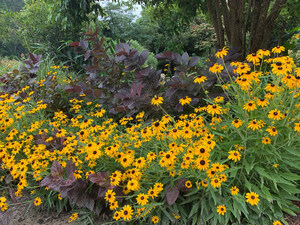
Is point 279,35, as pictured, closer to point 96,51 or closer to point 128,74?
point 128,74

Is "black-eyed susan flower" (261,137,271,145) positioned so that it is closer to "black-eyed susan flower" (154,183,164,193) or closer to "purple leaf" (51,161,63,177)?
"black-eyed susan flower" (154,183,164,193)

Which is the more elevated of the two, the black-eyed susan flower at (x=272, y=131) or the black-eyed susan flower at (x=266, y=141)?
the black-eyed susan flower at (x=272, y=131)

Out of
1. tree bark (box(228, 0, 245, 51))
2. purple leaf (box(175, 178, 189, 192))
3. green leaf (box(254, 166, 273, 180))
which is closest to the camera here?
green leaf (box(254, 166, 273, 180))

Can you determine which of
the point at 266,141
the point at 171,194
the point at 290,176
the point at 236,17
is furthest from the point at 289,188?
the point at 236,17

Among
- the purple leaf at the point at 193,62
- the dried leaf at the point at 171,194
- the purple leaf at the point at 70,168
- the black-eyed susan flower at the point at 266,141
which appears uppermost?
the purple leaf at the point at 193,62

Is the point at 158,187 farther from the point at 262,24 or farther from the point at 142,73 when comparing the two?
the point at 262,24

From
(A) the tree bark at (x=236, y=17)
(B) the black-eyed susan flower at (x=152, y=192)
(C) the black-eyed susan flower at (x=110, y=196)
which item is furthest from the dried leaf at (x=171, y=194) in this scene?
(A) the tree bark at (x=236, y=17)

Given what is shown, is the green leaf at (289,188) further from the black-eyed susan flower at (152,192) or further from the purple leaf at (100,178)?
the purple leaf at (100,178)

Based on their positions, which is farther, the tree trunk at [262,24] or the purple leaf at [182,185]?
the tree trunk at [262,24]

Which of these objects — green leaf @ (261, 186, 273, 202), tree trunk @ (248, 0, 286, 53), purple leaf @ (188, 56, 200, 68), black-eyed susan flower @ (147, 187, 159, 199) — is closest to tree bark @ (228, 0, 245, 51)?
tree trunk @ (248, 0, 286, 53)

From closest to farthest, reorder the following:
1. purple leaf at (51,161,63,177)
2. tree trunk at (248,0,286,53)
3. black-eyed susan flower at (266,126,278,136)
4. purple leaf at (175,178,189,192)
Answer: black-eyed susan flower at (266,126,278,136), purple leaf at (175,178,189,192), purple leaf at (51,161,63,177), tree trunk at (248,0,286,53)

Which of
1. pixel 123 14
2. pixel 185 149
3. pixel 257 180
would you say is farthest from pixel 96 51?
pixel 123 14

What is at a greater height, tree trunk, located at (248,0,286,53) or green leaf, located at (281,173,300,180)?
tree trunk, located at (248,0,286,53)

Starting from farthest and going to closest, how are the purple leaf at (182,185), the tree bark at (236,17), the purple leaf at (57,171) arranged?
the tree bark at (236,17) → the purple leaf at (57,171) → the purple leaf at (182,185)
